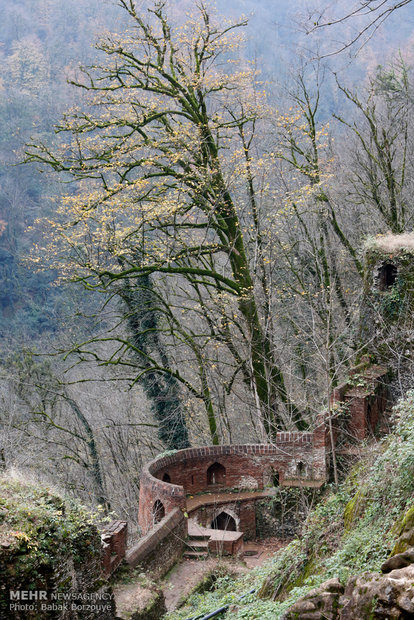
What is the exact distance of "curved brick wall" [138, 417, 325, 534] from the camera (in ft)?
47.6

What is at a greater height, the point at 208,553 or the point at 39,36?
the point at 39,36

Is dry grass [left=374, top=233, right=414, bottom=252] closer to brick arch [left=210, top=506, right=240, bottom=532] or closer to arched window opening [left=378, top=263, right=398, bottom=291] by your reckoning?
arched window opening [left=378, top=263, right=398, bottom=291]

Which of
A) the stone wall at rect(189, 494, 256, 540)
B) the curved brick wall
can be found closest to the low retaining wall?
the curved brick wall

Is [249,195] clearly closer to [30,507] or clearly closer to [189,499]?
[189,499]

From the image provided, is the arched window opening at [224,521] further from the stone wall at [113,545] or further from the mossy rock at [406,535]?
the mossy rock at [406,535]

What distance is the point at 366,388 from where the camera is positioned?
14.3 m

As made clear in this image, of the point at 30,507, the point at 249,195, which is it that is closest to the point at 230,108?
the point at 249,195

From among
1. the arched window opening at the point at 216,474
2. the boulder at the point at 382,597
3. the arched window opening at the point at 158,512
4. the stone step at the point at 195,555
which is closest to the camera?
the boulder at the point at 382,597

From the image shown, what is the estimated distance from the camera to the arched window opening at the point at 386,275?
15009mm

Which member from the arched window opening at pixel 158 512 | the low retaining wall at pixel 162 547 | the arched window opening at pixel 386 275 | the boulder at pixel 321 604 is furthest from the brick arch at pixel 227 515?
the boulder at pixel 321 604

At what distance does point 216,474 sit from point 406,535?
450 inches

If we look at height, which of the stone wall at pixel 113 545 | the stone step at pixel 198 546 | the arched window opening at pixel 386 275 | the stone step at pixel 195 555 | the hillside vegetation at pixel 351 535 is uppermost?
the arched window opening at pixel 386 275

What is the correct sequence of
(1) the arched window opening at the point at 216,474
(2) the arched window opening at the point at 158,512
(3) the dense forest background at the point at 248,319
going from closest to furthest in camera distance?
(2) the arched window opening at the point at 158,512, (1) the arched window opening at the point at 216,474, (3) the dense forest background at the point at 248,319

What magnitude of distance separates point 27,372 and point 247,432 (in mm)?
9467
